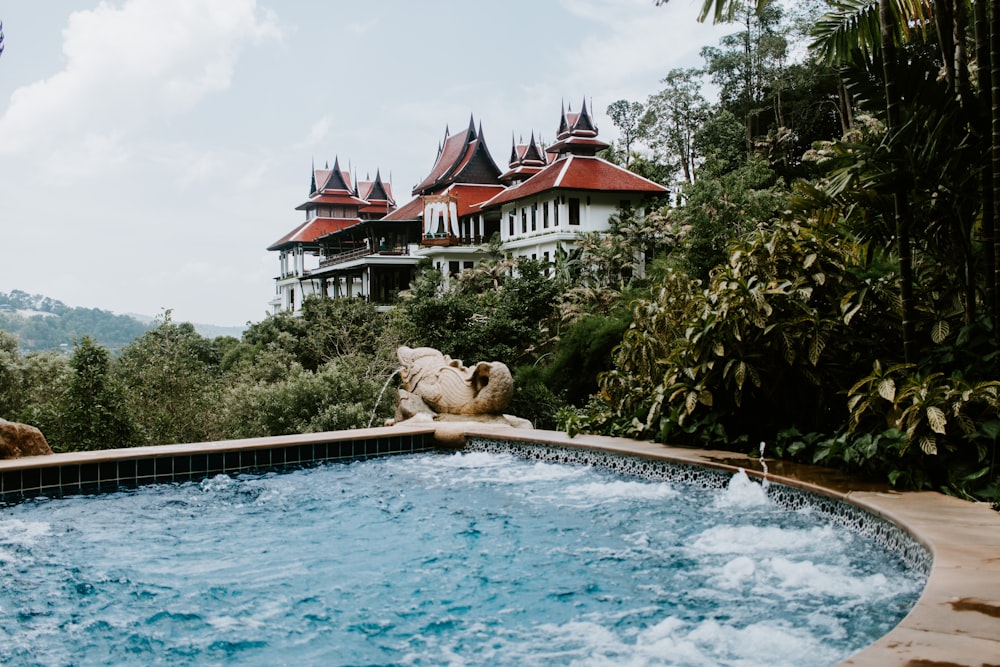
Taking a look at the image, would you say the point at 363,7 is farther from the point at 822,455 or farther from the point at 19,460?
the point at 822,455

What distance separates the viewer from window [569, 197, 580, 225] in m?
29.7

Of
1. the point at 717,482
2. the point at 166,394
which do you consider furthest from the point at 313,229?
the point at 717,482

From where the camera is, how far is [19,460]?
26.1 feet

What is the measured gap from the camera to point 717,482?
7301mm

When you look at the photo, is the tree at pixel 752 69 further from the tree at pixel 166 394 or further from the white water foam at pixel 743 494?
the white water foam at pixel 743 494

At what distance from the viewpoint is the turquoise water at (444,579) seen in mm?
4254

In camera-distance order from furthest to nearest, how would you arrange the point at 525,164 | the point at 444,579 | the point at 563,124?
the point at 525,164, the point at 563,124, the point at 444,579

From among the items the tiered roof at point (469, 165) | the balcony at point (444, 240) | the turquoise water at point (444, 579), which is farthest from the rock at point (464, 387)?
the tiered roof at point (469, 165)

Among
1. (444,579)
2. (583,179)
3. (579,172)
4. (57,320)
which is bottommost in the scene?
(444,579)

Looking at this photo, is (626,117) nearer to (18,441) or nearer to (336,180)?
(336,180)

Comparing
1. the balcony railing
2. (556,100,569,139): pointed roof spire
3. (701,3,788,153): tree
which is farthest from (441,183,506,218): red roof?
(701,3,788,153): tree

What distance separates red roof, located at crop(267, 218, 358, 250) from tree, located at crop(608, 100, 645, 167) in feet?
53.5

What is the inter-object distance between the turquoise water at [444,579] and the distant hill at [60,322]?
94.1ft

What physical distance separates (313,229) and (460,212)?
15.5 meters
